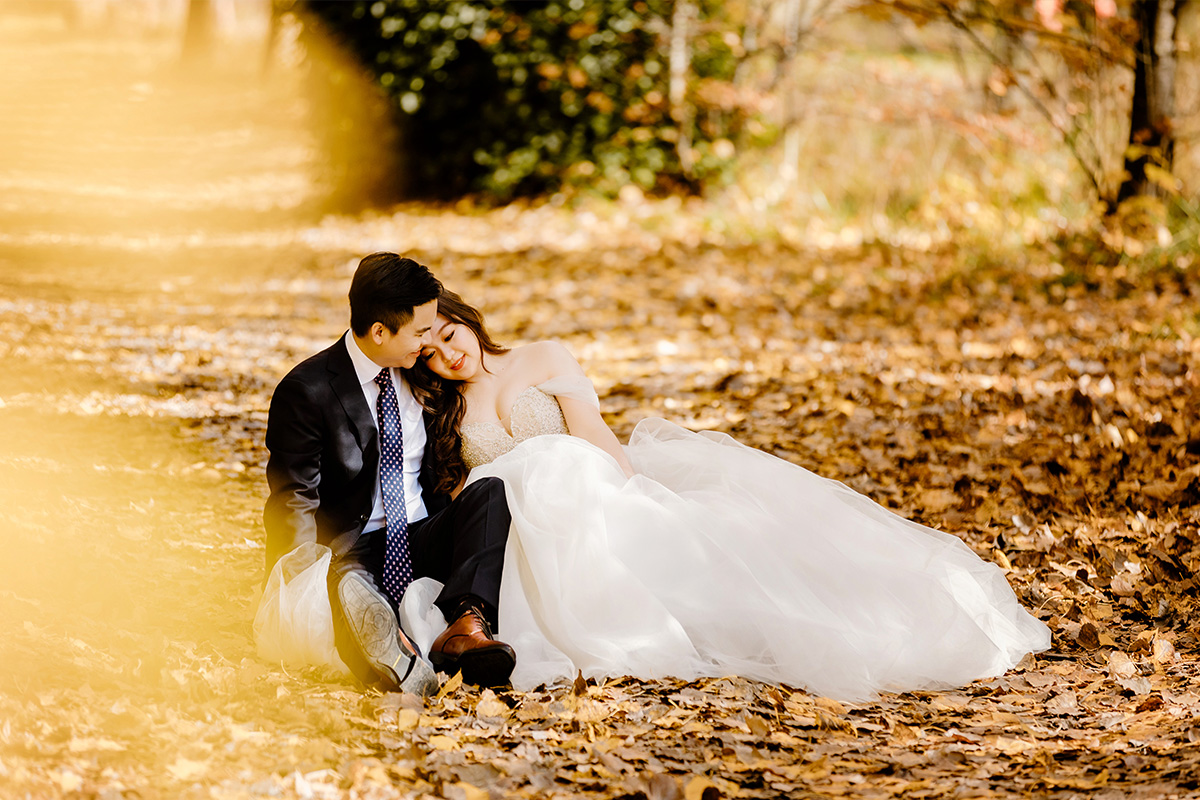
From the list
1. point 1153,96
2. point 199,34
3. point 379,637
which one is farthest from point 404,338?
point 199,34

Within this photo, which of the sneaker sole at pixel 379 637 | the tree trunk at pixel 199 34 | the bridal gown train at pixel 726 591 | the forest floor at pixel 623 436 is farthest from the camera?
the tree trunk at pixel 199 34

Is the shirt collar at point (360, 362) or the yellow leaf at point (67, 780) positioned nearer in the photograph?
the yellow leaf at point (67, 780)

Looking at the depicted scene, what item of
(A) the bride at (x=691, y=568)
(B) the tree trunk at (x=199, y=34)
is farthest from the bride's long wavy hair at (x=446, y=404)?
(B) the tree trunk at (x=199, y=34)

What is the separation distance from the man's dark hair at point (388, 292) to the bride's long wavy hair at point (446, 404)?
1.14ft

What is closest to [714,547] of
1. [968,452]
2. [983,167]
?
[968,452]

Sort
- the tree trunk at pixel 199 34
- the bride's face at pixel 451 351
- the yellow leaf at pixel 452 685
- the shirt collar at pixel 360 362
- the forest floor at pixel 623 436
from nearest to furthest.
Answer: the forest floor at pixel 623 436 < the yellow leaf at pixel 452 685 < the shirt collar at pixel 360 362 < the bride's face at pixel 451 351 < the tree trunk at pixel 199 34

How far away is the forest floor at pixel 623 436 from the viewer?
9.12 ft

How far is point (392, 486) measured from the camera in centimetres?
356

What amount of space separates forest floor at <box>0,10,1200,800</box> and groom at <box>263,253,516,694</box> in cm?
17

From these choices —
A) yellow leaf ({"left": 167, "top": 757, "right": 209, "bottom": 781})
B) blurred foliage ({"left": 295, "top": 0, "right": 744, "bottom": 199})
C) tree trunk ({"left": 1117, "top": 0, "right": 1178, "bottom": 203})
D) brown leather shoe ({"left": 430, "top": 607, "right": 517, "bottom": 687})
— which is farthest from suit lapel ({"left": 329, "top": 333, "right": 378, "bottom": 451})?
blurred foliage ({"left": 295, "top": 0, "right": 744, "bottom": 199})

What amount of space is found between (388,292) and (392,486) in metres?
0.69

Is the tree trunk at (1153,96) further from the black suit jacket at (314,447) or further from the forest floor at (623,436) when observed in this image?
the black suit jacket at (314,447)

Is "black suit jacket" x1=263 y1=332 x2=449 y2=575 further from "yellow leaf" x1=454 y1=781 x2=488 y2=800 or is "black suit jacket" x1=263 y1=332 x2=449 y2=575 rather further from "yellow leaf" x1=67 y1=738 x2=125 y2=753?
"yellow leaf" x1=454 y1=781 x2=488 y2=800

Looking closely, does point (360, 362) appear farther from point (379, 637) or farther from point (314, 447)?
point (379, 637)
